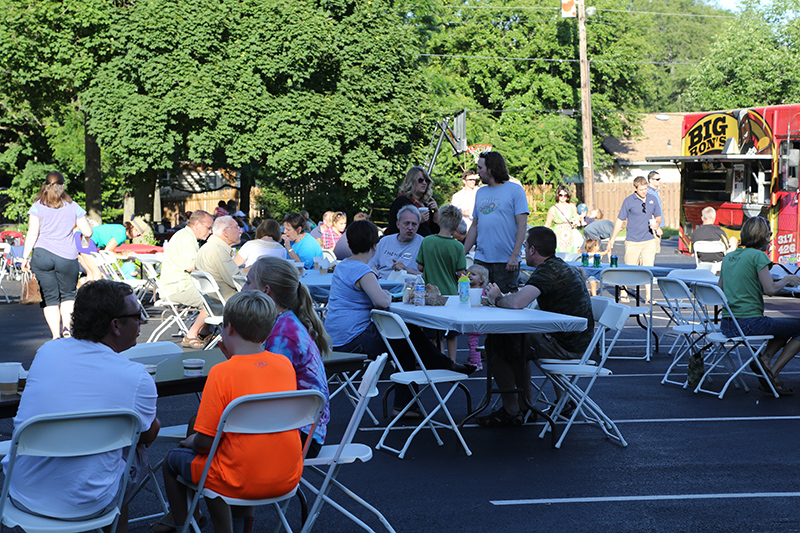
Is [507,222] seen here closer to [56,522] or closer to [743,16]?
[56,522]

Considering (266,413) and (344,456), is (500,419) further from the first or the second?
(266,413)

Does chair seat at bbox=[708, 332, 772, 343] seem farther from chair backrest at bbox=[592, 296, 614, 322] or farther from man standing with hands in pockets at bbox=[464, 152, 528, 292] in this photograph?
man standing with hands in pockets at bbox=[464, 152, 528, 292]

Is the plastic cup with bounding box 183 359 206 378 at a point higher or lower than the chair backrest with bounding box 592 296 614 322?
higher

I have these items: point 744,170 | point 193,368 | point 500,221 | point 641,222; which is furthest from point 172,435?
point 744,170

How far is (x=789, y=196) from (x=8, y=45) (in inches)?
784

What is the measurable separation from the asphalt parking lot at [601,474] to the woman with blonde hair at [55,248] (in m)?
3.13

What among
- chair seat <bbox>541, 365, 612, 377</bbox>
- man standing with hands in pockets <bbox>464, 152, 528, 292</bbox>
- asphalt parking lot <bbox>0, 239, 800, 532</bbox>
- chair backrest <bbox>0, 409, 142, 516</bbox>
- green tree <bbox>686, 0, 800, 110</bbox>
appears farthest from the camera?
green tree <bbox>686, 0, 800, 110</bbox>

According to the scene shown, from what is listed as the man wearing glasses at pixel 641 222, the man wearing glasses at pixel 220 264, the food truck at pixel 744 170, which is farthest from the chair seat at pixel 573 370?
the food truck at pixel 744 170

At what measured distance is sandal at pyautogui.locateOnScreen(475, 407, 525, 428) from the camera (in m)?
6.45

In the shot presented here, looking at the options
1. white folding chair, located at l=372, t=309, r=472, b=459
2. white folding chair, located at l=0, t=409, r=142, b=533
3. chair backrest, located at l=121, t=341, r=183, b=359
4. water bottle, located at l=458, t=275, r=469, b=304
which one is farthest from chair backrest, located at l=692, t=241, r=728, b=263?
white folding chair, located at l=0, t=409, r=142, b=533

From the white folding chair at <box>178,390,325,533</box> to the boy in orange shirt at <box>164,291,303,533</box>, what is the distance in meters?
0.04

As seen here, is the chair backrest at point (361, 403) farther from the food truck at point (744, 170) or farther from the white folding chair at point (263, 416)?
the food truck at point (744, 170)

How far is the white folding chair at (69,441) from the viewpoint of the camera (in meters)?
2.97

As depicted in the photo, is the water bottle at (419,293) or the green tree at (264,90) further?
the green tree at (264,90)
